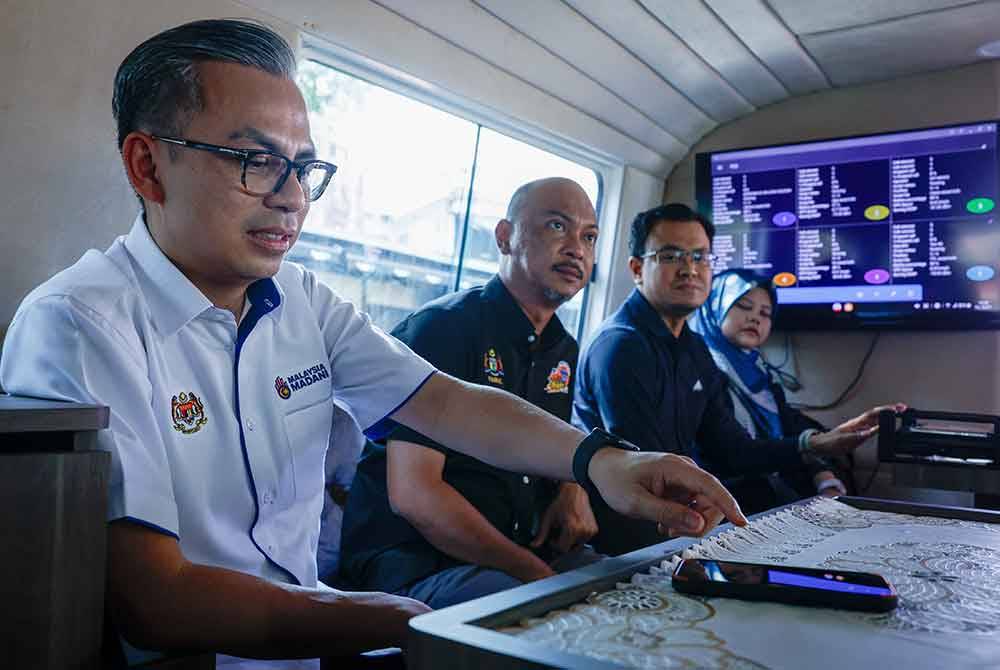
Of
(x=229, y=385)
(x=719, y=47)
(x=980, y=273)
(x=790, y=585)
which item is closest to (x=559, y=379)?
(x=229, y=385)

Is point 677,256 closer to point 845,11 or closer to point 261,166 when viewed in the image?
point 845,11

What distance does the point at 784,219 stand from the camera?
3998 millimetres

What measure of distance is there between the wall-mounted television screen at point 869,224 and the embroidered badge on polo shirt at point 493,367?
2.19 m

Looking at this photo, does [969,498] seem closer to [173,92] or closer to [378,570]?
[378,570]

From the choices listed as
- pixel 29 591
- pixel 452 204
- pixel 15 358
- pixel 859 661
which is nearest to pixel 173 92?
pixel 15 358

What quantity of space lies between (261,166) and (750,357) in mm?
2892

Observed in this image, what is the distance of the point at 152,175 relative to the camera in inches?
52.8

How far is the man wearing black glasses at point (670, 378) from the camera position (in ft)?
9.15

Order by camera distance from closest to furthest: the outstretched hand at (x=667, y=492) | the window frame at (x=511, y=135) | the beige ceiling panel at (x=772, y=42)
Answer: the outstretched hand at (x=667, y=492), the window frame at (x=511, y=135), the beige ceiling panel at (x=772, y=42)

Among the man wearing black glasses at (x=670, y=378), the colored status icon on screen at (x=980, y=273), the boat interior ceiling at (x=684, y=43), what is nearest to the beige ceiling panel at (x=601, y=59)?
the boat interior ceiling at (x=684, y=43)

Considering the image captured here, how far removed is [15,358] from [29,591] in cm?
41

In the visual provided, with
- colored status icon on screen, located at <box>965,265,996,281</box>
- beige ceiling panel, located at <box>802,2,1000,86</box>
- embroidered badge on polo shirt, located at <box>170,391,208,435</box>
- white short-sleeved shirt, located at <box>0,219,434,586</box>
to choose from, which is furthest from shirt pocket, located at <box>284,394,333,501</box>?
colored status icon on screen, located at <box>965,265,996,281</box>

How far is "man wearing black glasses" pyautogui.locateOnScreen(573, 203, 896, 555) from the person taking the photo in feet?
9.15

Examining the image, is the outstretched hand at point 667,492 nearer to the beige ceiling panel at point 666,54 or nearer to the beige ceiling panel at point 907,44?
the beige ceiling panel at point 666,54
